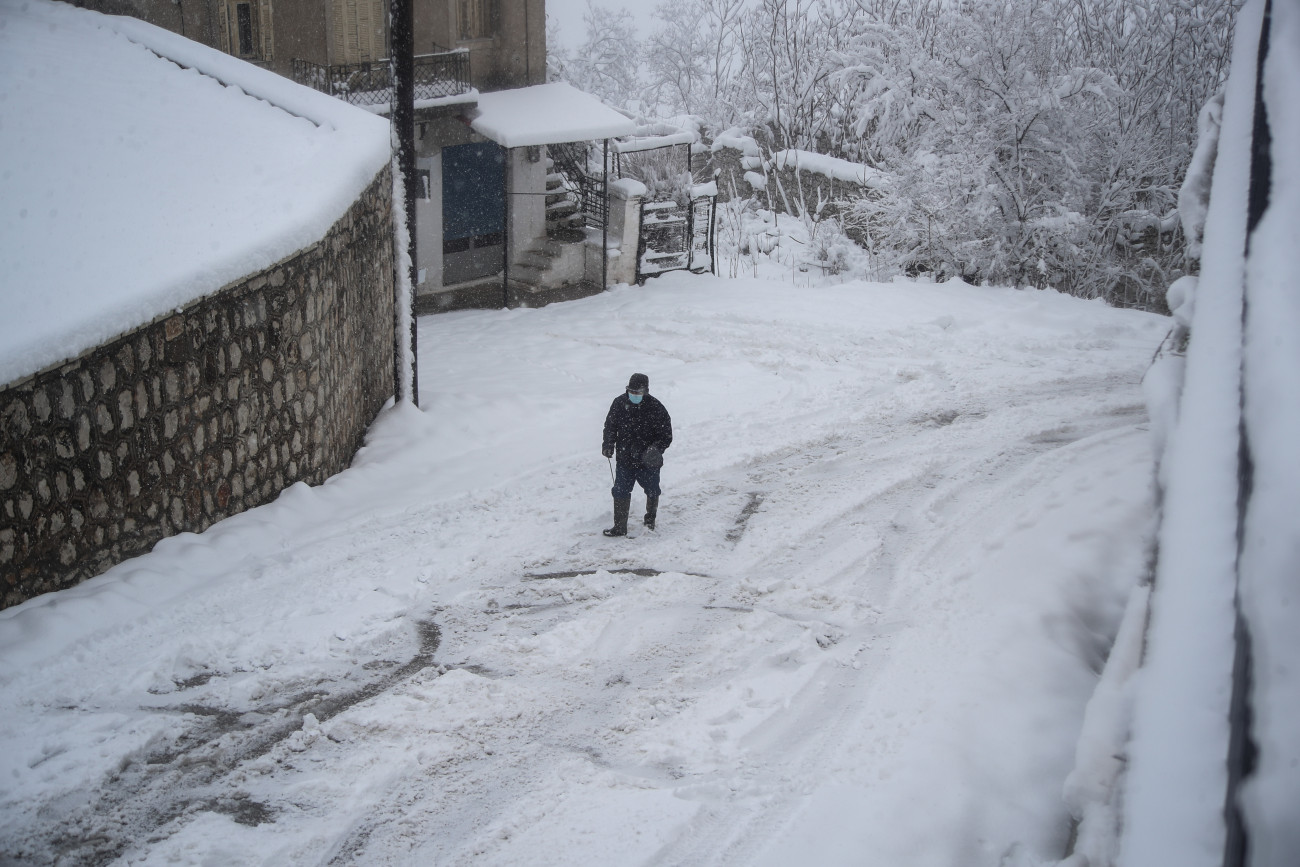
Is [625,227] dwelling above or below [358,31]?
below

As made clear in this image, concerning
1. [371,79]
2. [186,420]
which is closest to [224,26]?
[371,79]

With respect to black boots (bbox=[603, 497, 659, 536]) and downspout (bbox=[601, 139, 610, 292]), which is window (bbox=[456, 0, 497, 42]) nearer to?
downspout (bbox=[601, 139, 610, 292])

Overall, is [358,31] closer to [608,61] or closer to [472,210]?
[472,210]

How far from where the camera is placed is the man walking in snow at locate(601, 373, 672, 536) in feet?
23.1

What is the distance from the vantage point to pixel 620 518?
23.4 feet

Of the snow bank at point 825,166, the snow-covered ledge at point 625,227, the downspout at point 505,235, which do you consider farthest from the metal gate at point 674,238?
the snow bank at point 825,166

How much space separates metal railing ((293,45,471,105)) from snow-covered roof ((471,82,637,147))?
33.7 inches

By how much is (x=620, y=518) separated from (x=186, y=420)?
3153 millimetres

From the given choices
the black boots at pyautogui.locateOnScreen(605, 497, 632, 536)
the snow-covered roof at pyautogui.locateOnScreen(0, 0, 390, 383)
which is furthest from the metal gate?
the black boots at pyautogui.locateOnScreen(605, 497, 632, 536)

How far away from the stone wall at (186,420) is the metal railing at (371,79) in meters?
8.61

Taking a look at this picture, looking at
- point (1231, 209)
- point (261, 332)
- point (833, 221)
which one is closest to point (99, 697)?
point (261, 332)

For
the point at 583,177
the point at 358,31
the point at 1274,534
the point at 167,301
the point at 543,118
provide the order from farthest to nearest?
the point at 583,177, the point at 543,118, the point at 358,31, the point at 167,301, the point at 1274,534

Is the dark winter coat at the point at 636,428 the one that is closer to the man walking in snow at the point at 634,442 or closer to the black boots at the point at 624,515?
the man walking in snow at the point at 634,442

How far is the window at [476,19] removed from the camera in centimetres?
1798
